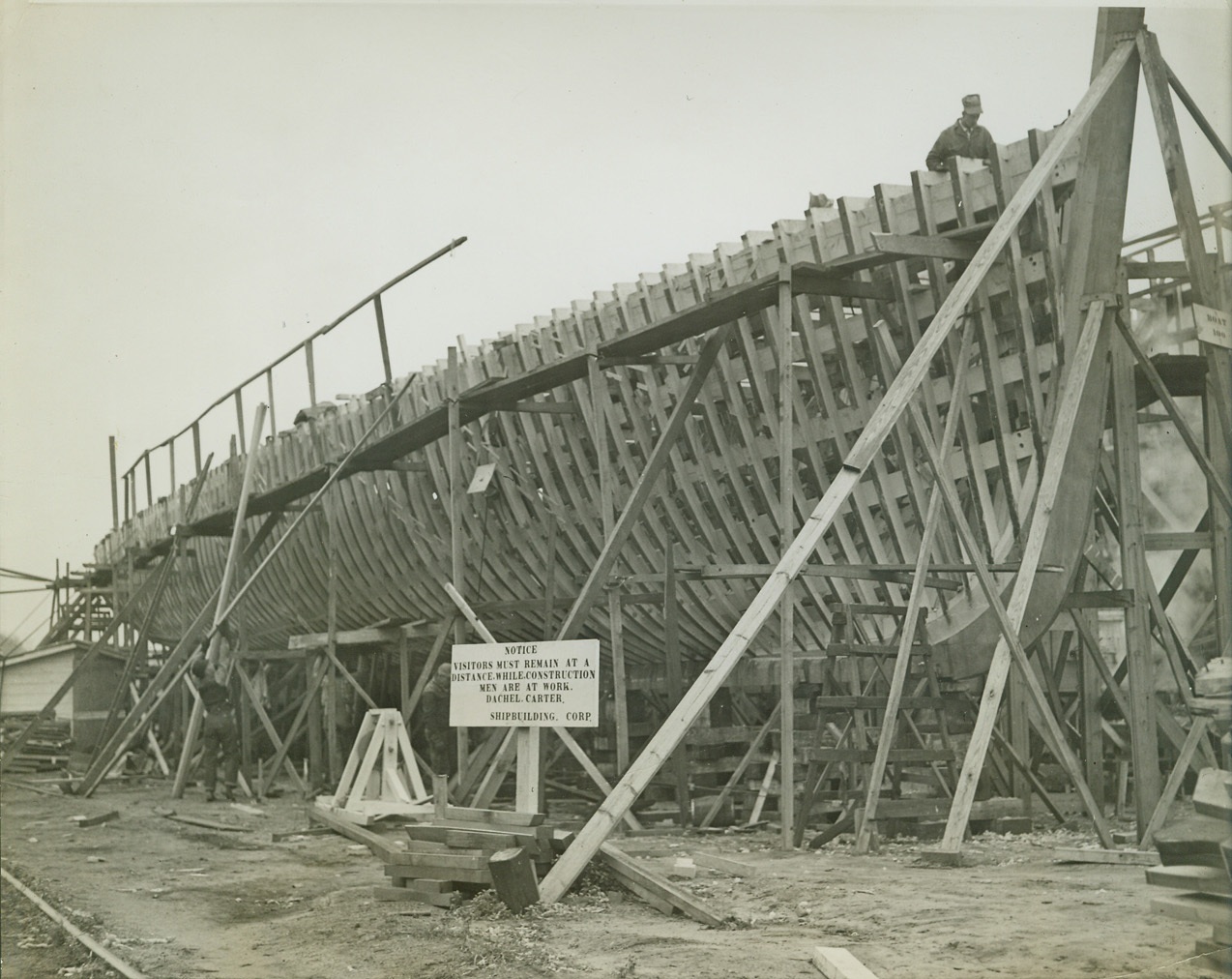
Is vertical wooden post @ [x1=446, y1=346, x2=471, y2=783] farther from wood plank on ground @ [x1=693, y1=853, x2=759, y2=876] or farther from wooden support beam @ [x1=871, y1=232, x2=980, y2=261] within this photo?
wooden support beam @ [x1=871, y1=232, x2=980, y2=261]

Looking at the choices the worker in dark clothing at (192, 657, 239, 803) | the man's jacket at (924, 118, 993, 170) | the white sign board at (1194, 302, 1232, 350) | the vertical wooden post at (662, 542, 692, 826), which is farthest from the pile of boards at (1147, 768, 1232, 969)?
the worker in dark clothing at (192, 657, 239, 803)

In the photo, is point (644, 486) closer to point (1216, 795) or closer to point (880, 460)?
point (880, 460)

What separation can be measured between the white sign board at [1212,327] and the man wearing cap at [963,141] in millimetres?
2129

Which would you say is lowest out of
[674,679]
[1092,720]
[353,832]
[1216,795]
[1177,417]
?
[353,832]

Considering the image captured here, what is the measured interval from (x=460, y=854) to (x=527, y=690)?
1066 millimetres

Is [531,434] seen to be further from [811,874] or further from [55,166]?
[811,874]

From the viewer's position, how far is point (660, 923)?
6793 millimetres

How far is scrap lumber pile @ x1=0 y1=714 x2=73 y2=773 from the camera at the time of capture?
19.4 m

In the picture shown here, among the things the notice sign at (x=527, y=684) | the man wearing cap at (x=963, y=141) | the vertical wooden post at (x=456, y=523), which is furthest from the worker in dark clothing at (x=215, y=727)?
the man wearing cap at (x=963, y=141)

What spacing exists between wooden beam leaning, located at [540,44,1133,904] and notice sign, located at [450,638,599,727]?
48 cm

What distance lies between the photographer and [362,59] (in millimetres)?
8922

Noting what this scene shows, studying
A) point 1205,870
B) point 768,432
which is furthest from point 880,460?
point 1205,870

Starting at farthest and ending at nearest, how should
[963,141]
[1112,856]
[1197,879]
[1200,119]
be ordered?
[963,141] → [1200,119] → [1112,856] → [1197,879]

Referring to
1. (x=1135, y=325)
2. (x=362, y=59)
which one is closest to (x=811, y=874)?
(x=362, y=59)
